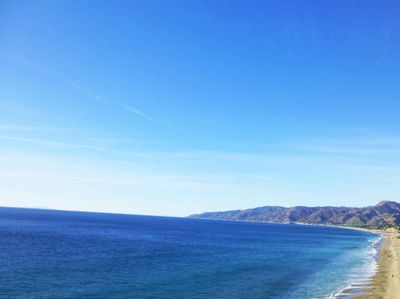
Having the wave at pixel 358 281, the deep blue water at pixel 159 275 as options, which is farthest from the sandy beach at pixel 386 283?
the deep blue water at pixel 159 275

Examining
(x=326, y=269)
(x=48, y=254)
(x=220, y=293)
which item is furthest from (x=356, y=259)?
(x=48, y=254)

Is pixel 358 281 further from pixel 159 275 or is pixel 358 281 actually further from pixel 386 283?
pixel 159 275

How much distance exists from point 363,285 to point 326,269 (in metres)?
17.2

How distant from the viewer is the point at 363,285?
55375mm

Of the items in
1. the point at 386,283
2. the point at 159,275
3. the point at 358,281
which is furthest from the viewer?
the point at 358,281

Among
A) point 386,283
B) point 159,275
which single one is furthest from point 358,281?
point 159,275

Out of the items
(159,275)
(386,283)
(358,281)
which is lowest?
(358,281)

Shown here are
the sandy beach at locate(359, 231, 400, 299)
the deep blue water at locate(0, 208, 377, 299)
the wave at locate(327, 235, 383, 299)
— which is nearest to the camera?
the deep blue water at locate(0, 208, 377, 299)

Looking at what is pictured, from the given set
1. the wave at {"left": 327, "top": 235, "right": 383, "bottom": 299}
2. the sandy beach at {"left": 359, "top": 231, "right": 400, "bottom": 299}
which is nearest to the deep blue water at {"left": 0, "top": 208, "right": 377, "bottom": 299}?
the wave at {"left": 327, "top": 235, "right": 383, "bottom": 299}

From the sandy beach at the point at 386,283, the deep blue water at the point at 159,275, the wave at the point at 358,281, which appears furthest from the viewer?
→ the wave at the point at 358,281

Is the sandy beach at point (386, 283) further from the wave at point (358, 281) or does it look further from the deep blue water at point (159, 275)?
the deep blue water at point (159, 275)

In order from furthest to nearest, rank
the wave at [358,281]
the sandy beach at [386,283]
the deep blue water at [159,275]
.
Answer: the wave at [358,281] < the sandy beach at [386,283] < the deep blue water at [159,275]

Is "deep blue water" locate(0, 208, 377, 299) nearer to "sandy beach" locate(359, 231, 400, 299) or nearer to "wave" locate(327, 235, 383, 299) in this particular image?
"wave" locate(327, 235, 383, 299)

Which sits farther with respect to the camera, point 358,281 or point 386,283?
point 358,281
